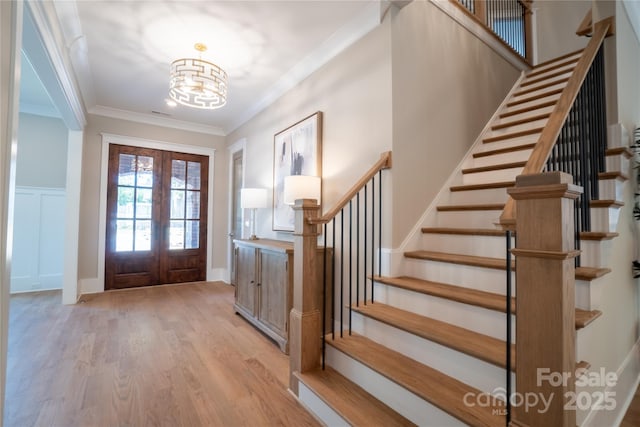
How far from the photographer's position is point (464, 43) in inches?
Answer: 122

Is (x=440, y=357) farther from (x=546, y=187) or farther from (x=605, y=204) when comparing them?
(x=605, y=204)

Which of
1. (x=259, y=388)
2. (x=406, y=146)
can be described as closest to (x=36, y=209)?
(x=259, y=388)

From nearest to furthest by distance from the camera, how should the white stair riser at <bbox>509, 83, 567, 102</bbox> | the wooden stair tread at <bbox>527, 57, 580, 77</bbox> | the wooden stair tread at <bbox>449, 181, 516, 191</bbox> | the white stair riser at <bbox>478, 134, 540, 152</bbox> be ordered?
the wooden stair tread at <bbox>449, 181, 516, 191</bbox> → the white stair riser at <bbox>478, 134, 540, 152</bbox> → the white stair riser at <bbox>509, 83, 567, 102</bbox> → the wooden stair tread at <bbox>527, 57, 580, 77</bbox>

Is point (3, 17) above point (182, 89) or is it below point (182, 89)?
below

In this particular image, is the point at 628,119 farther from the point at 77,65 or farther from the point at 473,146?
the point at 77,65

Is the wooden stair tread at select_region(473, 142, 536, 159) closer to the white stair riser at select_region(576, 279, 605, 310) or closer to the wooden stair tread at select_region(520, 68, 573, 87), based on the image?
the wooden stair tread at select_region(520, 68, 573, 87)

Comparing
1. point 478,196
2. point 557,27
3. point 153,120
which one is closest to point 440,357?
point 478,196

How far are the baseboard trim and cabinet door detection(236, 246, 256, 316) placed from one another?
272 centimetres

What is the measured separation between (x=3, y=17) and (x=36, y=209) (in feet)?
14.6

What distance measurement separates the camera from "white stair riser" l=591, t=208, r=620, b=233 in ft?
5.91

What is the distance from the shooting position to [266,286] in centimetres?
299

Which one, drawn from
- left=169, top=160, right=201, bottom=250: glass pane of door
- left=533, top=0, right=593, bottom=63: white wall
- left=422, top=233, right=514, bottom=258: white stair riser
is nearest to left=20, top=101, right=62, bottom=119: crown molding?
left=169, top=160, right=201, bottom=250: glass pane of door

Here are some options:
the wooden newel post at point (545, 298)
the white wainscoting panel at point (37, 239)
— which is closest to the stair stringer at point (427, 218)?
the wooden newel post at point (545, 298)

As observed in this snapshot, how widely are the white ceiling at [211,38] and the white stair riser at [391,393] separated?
105 inches
